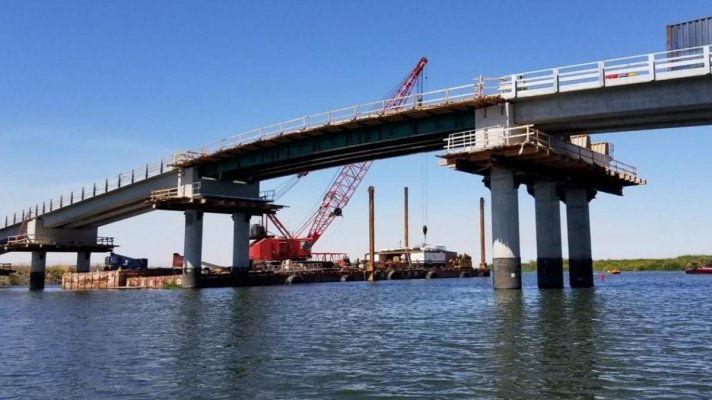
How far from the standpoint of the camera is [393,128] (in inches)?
2256

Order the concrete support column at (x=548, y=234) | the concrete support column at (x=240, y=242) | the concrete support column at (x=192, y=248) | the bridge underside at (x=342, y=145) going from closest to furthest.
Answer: the bridge underside at (x=342, y=145)
the concrete support column at (x=548, y=234)
the concrete support column at (x=192, y=248)
the concrete support column at (x=240, y=242)

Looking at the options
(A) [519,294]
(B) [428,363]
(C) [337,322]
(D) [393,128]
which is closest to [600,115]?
(A) [519,294]

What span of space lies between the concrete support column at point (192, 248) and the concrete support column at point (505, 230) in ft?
136

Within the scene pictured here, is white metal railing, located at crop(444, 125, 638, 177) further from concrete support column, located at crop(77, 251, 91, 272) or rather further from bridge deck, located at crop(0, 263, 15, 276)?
bridge deck, located at crop(0, 263, 15, 276)

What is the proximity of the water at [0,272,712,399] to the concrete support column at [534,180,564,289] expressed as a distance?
67.4ft

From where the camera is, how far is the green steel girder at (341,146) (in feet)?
178

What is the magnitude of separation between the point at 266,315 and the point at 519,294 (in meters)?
20.6

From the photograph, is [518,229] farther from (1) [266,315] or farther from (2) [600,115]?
(1) [266,315]

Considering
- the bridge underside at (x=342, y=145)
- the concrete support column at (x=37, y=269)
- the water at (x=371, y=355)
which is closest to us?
the water at (x=371, y=355)

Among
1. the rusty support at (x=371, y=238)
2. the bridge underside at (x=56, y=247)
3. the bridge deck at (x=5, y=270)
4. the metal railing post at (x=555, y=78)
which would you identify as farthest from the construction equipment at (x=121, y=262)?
the metal railing post at (x=555, y=78)

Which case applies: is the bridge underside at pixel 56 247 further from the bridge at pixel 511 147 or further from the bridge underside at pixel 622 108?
the bridge underside at pixel 622 108

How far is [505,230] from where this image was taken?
47.7m

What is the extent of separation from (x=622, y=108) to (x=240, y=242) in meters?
52.8

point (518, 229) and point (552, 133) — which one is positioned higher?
point (552, 133)
